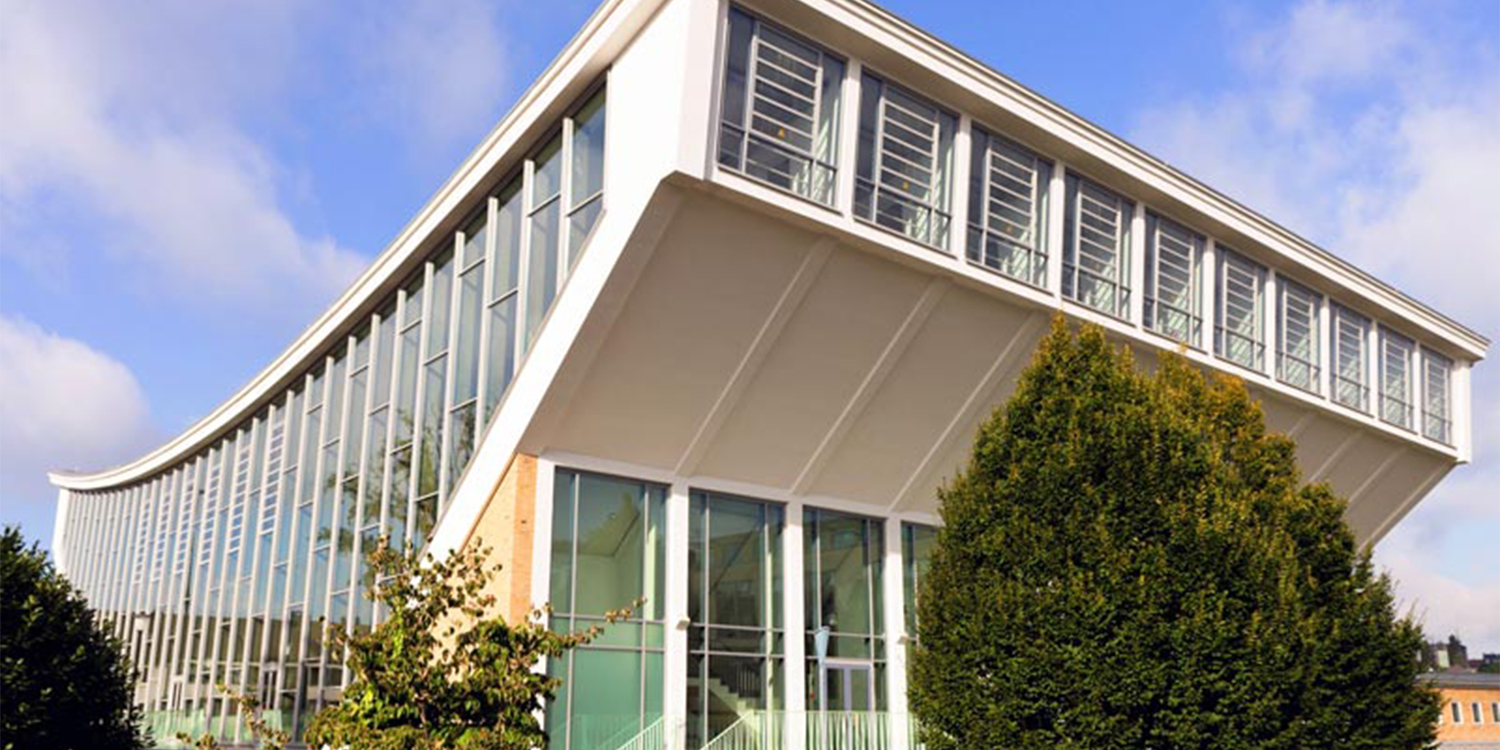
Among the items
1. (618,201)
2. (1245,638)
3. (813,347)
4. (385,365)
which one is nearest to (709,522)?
(813,347)

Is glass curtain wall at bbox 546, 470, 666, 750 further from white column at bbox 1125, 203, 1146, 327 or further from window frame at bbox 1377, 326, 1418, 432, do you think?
window frame at bbox 1377, 326, 1418, 432

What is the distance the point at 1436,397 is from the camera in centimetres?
3403

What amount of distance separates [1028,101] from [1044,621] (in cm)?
1153

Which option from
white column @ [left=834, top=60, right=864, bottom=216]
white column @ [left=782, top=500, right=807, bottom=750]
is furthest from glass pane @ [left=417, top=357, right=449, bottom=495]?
white column @ [left=834, top=60, right=864, bottom=216]

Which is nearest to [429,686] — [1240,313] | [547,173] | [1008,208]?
[547,173]

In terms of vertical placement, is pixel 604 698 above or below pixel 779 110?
below

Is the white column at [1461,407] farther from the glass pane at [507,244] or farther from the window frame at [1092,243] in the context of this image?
the glass pane at [507,244]

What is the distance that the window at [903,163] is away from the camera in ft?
65.7

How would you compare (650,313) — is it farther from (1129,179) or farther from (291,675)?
(291,675)

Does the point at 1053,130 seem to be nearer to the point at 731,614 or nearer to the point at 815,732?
the point at 731,614

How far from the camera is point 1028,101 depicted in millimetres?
21781

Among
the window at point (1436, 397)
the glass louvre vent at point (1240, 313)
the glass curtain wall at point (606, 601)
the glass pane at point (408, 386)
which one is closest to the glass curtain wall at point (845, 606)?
the glass curtain wall at point (606, 601)

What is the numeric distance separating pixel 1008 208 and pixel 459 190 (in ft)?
34.4

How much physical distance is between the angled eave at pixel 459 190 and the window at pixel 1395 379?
22.7m
